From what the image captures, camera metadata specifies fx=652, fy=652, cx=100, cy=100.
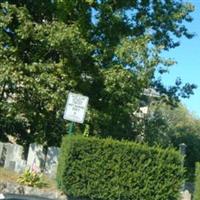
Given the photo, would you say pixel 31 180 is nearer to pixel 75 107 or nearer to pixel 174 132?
pixel 75 107

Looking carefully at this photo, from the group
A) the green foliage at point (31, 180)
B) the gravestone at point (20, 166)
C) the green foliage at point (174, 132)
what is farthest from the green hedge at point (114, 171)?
the green foliage at point (174, 132)

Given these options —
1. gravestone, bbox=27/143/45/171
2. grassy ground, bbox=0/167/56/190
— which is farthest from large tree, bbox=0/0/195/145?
grassy ground, bbox=0/167/56/190

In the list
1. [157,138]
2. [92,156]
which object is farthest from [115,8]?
[92,156]

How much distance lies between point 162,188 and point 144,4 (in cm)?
1238

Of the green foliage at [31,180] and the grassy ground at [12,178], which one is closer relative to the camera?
the green foliage at [31,180]

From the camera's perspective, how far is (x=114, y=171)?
18312 millimetres

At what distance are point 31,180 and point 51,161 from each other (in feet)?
12.1

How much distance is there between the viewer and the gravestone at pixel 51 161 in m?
22.3

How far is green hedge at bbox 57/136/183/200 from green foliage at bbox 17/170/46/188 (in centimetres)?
82

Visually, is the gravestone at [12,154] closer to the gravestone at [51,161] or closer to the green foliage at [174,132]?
the gravestone at [51,161]

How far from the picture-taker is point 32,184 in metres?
18.9

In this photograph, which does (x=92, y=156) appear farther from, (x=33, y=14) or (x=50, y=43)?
(x=33, y=14)

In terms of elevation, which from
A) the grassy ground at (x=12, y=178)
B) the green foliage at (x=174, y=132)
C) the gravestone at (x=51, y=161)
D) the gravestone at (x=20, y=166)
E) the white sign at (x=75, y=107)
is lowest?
the grassy ground at (x=12, y=178)

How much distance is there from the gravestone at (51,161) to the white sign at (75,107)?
9.78 ft
